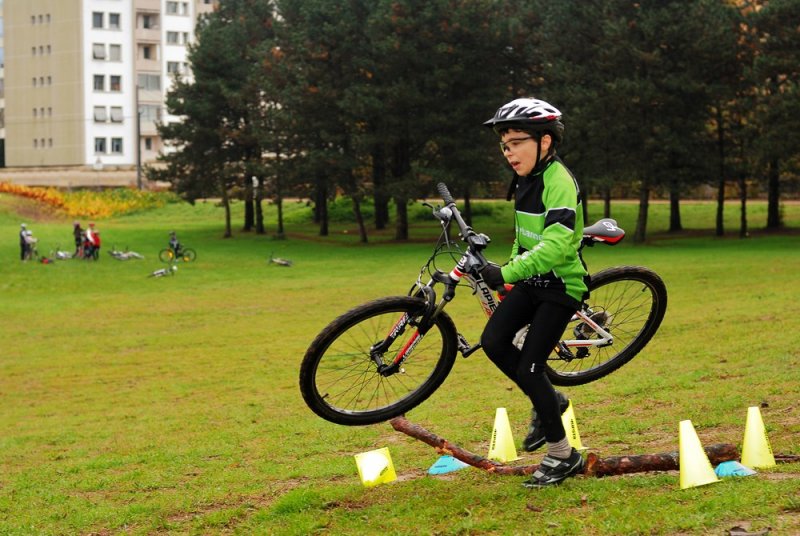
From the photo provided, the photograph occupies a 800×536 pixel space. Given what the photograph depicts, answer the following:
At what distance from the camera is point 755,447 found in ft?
25.8

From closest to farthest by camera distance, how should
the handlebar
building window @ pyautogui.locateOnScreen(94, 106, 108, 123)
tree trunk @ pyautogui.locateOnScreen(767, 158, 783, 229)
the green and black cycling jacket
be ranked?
the green and black cycling jacket, the handlebar, tree trunk @ pyautogui.locateOnScreen(767, 158, 783, 229), building window @ pyautogui.locateOnScreen(94, 106, 108, 123)

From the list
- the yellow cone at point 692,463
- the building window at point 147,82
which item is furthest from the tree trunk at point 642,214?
the building window at point 147,82

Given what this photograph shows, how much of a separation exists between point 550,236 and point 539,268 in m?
0.23

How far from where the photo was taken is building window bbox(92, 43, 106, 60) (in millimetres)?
114688

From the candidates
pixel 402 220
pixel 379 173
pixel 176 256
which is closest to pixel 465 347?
pixel 176 256

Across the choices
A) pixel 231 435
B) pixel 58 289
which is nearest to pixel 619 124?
pixel 58 289

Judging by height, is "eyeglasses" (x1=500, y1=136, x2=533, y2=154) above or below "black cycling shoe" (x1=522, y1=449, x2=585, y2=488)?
above

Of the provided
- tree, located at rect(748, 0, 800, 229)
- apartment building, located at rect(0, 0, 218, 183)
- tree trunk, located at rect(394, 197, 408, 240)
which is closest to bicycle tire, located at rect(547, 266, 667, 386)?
tree, located at rect(748, 0, 800, 229)

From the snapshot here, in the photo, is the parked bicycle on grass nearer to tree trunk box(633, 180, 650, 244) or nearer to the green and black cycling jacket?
tree trunk box(633, 180, 650, 244)

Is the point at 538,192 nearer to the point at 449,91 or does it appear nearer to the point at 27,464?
the point at 27,464

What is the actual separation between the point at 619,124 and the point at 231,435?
40.9 meters

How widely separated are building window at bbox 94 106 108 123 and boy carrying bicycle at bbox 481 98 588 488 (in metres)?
114

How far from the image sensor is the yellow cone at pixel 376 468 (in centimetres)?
850

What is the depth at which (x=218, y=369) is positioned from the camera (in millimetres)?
21656
